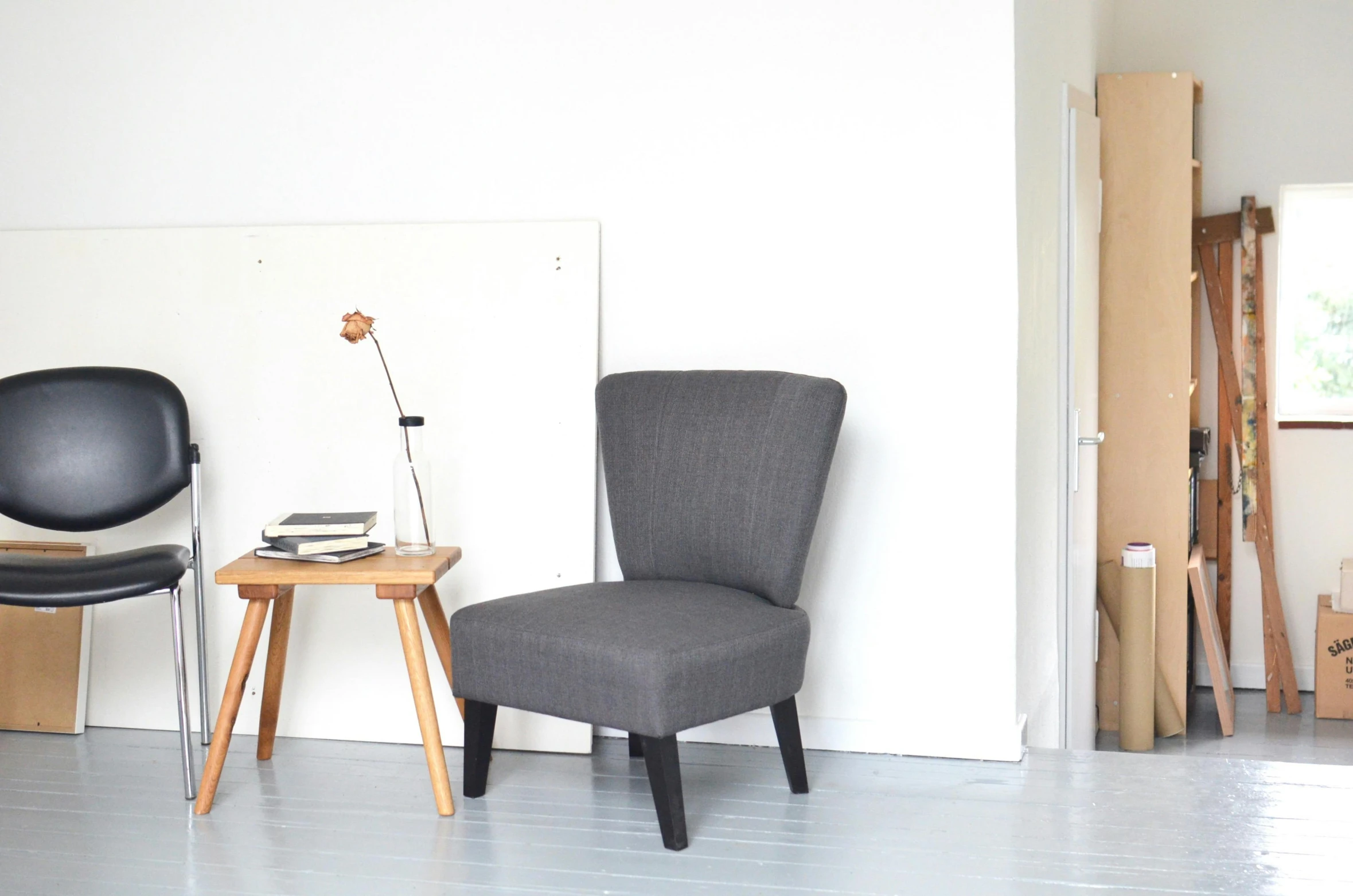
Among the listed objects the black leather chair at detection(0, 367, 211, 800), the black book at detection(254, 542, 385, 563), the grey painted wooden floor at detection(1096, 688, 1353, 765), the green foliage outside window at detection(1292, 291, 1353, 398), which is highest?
the green foliage outside window at detection(1292, 291, 1353, 398)

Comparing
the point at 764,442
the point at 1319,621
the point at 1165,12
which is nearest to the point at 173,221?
the point at 764,442

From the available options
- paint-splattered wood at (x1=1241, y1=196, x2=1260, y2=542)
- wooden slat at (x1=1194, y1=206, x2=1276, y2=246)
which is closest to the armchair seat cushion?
paint-splattered wood at (x1=1241, y1=196, x2=1260, y2=542)

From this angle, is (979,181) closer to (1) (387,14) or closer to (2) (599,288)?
(2) (599,288)

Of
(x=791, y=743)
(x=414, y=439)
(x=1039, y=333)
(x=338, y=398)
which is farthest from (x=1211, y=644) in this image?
(x=338, y=398)

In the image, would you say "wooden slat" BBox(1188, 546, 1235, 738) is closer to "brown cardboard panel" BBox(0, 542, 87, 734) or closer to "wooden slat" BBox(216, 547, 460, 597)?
"wooden slat" BBox(216, 547, 460, 597)

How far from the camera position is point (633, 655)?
226 centimetres

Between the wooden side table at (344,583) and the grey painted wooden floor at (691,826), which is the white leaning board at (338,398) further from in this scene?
the wooden side table at (344,583)

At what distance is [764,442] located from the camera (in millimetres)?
2656

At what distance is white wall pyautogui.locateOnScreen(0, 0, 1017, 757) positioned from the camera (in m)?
2.89

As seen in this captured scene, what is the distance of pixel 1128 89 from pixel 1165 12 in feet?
2.56

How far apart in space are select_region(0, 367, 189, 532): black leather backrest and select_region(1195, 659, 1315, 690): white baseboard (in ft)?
13.1

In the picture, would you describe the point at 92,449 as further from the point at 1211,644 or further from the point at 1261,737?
the point at 1261,737

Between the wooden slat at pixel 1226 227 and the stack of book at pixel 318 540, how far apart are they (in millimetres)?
3614

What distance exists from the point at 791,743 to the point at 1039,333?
1324mm
